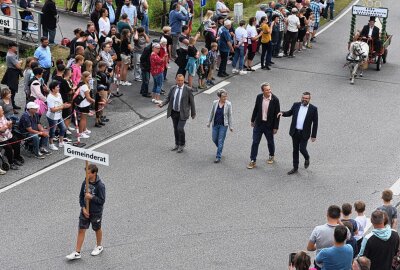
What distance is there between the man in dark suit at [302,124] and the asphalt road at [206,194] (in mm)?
513

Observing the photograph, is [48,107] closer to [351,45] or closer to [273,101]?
[273,101]

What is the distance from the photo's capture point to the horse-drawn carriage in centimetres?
2316

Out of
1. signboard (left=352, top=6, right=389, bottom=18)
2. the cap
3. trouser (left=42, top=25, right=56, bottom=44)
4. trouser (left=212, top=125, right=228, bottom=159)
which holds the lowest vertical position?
trouser (left=212, top=125, right=228, bottom=159)

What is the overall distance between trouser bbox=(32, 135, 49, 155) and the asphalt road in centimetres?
78

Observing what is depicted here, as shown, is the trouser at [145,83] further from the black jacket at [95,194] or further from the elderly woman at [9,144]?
the black jacket at [95,194]

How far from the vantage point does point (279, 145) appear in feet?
59.8

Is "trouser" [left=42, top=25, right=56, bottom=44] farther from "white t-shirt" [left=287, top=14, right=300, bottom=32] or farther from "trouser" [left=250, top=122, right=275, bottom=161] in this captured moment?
"trouser" [left=250, top=122, right=275, bottom=161]

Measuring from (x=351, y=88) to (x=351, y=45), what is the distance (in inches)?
55.2

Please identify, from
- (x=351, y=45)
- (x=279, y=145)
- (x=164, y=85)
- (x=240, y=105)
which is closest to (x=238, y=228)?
(x=279, y=145)

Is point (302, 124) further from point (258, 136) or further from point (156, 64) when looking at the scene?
point (156, 64)

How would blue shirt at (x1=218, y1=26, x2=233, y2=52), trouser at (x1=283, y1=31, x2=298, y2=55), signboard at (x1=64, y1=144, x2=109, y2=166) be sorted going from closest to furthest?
1. signboard at (x1=64, y1=144, x2=109, y2=166)
2. blue shirt at (x1=218, y1=26, x2=233, y2=52)
3. trouser at (x1=283, y1=31, x2=298, y2=55)

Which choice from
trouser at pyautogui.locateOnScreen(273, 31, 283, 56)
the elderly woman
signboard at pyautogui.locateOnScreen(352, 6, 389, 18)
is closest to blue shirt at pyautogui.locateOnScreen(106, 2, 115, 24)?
trouser at pyautogui.locateOnScreen(273, 31, 283, 56)

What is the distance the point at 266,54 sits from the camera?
78.9ft

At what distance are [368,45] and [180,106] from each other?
8.50 metres
